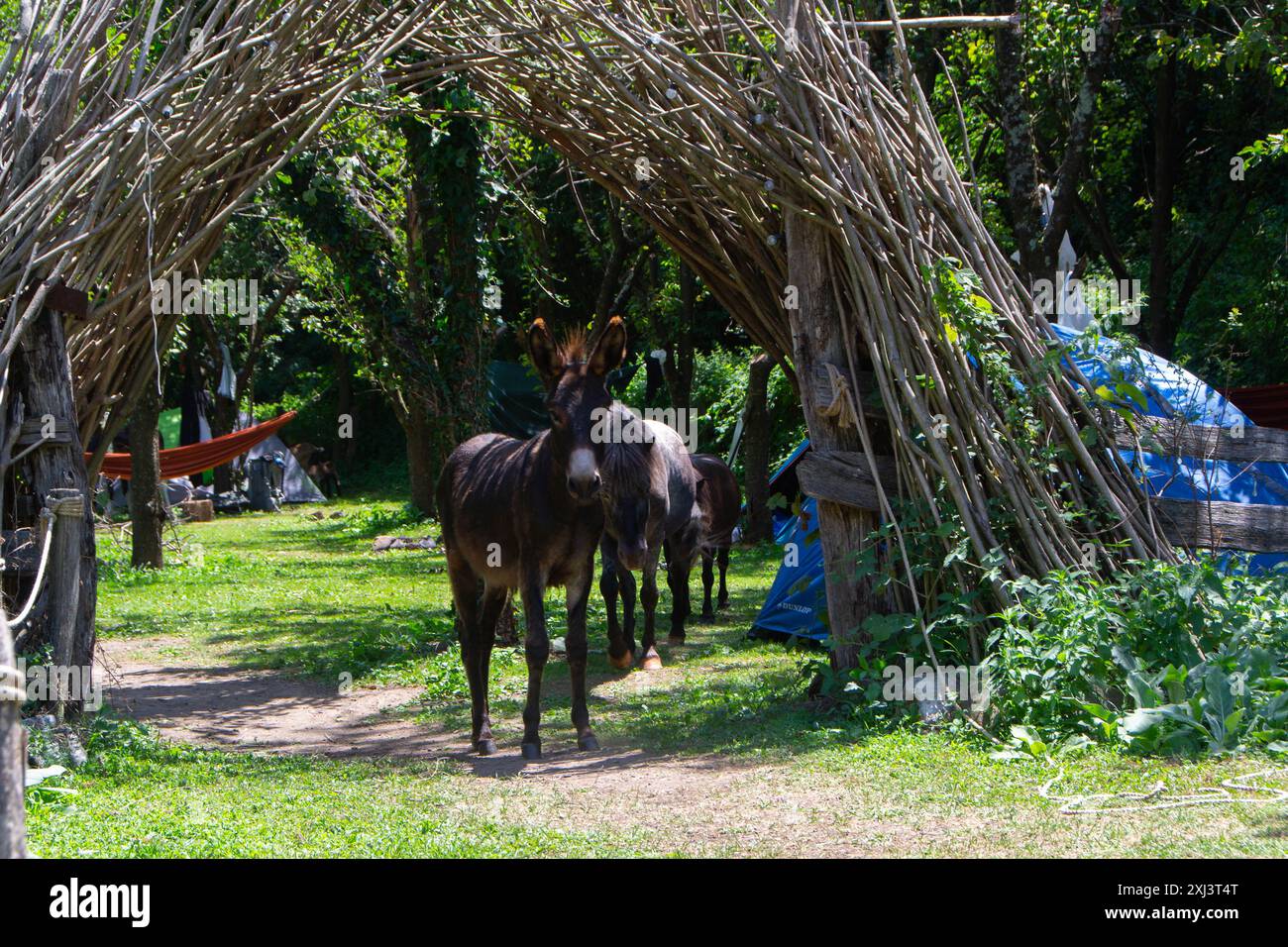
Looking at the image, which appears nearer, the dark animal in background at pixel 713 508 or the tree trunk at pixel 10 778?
the tree trunk at pixel 10 778

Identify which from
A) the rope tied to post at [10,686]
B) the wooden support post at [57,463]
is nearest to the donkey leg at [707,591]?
the wooden support post at [57,463]

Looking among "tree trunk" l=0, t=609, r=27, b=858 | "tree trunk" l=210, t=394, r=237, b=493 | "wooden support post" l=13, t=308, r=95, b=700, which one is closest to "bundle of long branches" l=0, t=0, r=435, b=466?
"wooden support post" l=13, t=308, r=95, b=700

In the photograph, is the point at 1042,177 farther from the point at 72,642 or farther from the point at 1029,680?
the point at 72,642

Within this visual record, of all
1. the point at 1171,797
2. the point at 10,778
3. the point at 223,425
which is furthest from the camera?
the point at 223,425

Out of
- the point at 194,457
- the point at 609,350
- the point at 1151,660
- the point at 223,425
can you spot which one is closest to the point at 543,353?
the point at 609,350

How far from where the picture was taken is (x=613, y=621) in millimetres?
9312

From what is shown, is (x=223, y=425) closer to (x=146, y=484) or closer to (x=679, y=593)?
(x=146, y=484)

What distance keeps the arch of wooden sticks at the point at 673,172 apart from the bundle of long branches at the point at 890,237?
2cm

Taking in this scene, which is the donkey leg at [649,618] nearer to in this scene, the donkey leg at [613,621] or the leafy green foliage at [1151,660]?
the donkey leg at [613,621]

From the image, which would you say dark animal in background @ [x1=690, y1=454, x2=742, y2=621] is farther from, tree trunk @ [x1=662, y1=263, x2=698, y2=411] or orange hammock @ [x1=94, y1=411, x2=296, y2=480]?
orange hammock @ [x1=94, y1=411, x2=296, y2=480]

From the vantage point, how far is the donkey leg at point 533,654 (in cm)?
647

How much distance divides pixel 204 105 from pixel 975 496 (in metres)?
4.63

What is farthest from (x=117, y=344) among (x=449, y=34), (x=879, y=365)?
(x=879, y=365)

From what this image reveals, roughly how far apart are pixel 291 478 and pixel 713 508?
67.6ft
